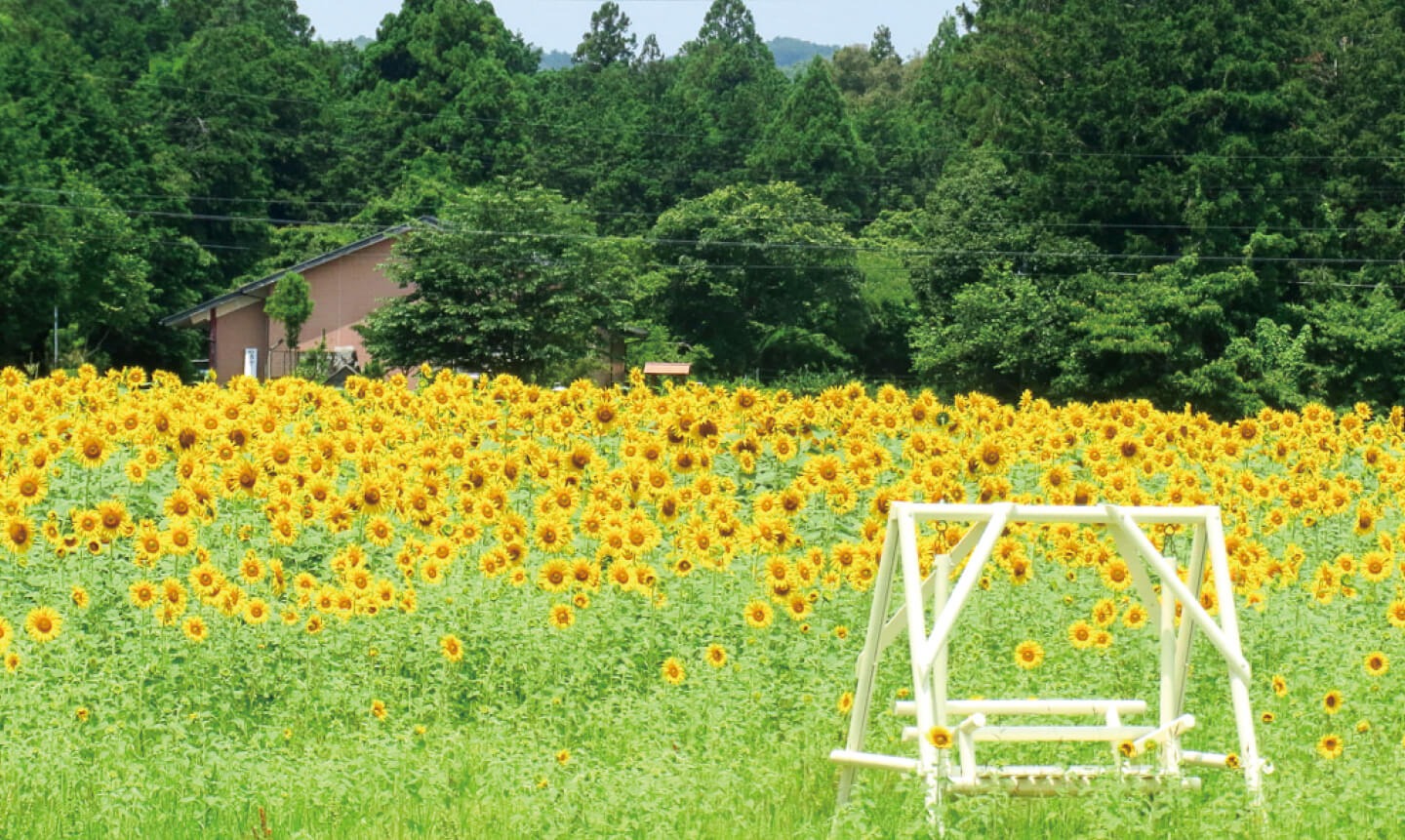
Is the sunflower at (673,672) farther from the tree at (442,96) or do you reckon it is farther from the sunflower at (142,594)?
the tree at (442,96)

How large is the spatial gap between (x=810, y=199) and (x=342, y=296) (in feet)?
52.9

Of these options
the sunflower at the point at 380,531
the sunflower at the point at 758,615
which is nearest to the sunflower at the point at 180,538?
the sunflower at the point at 380,531

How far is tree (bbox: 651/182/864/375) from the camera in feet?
170

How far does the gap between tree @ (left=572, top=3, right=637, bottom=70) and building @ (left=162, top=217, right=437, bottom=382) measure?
180 ft

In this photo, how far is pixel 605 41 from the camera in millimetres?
100500

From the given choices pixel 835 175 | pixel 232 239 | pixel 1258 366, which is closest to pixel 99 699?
pixel 1258 366

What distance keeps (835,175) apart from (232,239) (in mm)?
22922

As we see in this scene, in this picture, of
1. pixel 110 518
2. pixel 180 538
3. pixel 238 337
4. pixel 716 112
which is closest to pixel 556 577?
pixel 180 538

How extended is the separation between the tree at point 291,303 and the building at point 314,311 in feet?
5.44

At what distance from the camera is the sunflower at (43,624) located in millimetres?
6262

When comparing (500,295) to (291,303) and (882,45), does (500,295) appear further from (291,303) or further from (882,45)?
(882,45)

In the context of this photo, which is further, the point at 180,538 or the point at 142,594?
the point at 180,538

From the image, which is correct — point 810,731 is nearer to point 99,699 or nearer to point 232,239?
point 99,699

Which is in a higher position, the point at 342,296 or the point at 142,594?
A: the point at 342,296
